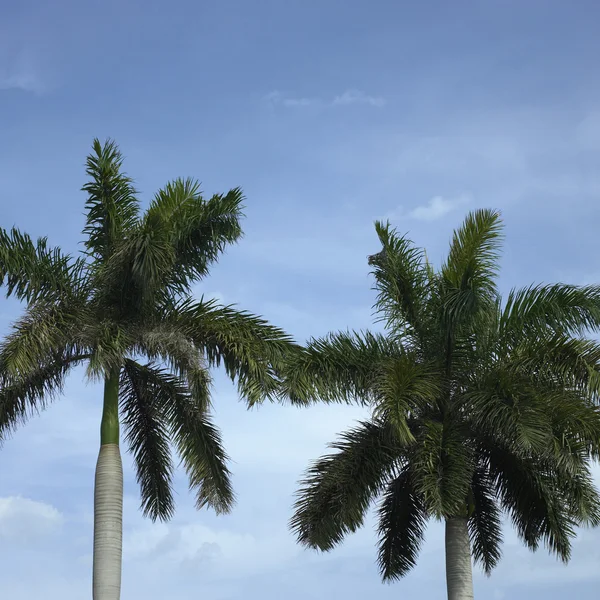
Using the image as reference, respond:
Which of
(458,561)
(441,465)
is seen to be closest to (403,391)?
(441,465)

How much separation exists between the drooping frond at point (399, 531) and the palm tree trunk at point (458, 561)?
148cm

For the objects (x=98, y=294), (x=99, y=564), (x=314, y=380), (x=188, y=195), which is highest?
(x=188, y=195)

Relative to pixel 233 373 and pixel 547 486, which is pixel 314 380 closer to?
A: pixel 233 373

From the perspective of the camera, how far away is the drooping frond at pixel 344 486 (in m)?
22.4

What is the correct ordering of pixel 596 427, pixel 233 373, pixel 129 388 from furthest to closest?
pixel 129 388 < pixel 233 373 < pixel 596 427

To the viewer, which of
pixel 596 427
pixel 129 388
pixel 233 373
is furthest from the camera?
pixel 129 388

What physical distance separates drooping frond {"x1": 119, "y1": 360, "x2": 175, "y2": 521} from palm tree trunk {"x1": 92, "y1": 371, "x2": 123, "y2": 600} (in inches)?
40.8

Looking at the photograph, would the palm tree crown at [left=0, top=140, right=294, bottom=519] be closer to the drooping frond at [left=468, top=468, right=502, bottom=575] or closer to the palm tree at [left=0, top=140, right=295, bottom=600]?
the palm tree at [left=0, top=140, right=295, bottom=600]

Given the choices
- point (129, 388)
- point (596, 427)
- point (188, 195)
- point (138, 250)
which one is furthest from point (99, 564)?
point (596, 427)

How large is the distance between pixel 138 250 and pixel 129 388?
3.68 meters

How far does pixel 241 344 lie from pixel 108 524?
4366 millimetres

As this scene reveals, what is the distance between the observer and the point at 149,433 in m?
24.3

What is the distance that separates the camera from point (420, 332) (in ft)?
77.2

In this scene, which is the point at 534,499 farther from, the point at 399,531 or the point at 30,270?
the point at 30,270
